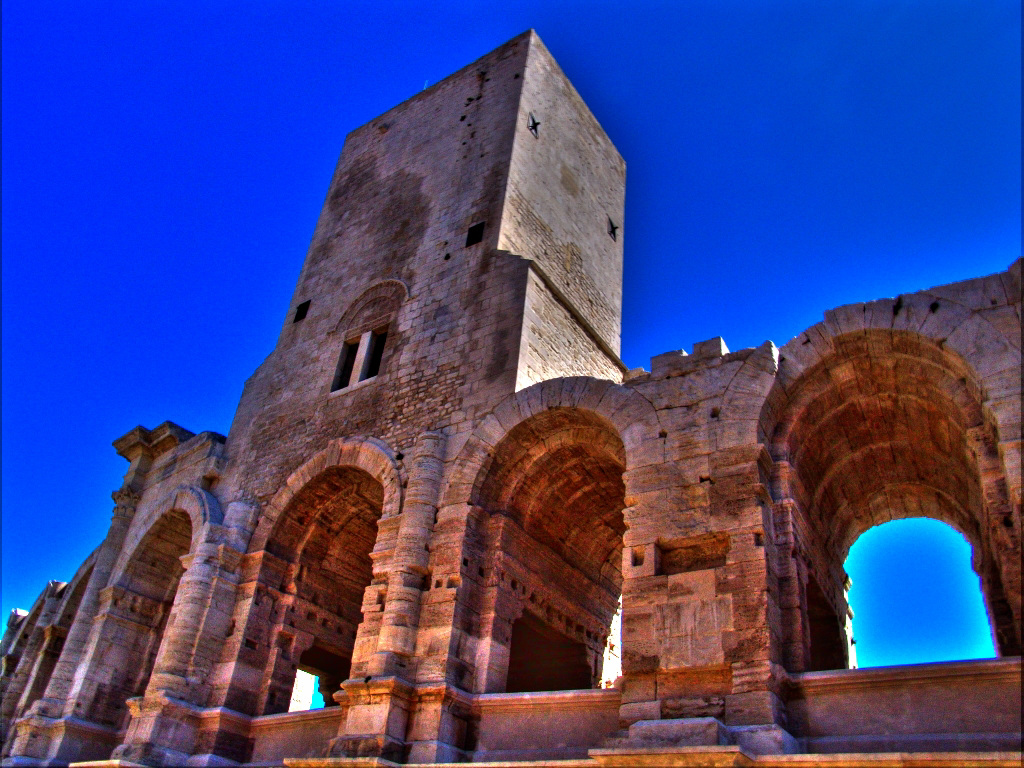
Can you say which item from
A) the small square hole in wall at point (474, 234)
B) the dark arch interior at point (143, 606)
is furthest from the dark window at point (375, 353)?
the dark arch interior at point (143, 606)

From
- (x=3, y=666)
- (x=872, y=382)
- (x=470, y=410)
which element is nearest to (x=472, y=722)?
(x=470, y=410)

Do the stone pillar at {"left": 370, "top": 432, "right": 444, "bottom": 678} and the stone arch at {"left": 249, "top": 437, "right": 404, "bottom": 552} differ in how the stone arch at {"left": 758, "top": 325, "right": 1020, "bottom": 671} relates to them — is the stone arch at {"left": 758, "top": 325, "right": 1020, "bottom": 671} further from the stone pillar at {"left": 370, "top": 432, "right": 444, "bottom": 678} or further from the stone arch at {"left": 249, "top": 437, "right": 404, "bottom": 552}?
the stone arch at {"left": 249, "top": 437, "right": 404, "bottom": 552}

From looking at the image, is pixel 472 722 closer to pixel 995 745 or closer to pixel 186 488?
pixel 995 745

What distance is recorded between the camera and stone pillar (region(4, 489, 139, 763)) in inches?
458

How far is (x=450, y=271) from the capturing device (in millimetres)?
12586

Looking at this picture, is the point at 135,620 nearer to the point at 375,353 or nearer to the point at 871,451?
the point at 375,353

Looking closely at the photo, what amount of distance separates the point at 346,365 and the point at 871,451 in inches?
300

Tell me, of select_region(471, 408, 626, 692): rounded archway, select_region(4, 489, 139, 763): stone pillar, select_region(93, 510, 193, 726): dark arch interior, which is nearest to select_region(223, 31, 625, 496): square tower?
select_region(471, 408, 626, 692): rounded archway

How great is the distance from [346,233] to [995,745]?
40.7 feet

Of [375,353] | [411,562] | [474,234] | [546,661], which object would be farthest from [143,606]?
[474,234]

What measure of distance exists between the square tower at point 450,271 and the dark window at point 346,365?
2 cm

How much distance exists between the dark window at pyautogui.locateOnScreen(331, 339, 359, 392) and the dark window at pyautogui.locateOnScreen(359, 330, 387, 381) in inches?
10.2

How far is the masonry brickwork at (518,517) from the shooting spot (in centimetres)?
734

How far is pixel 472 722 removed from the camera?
8.60 m
